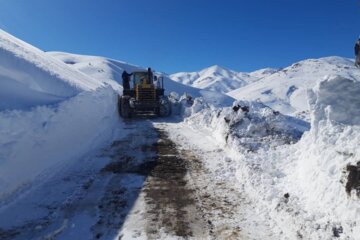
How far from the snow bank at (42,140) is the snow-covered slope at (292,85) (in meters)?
82.1

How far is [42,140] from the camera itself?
8836 millimetres

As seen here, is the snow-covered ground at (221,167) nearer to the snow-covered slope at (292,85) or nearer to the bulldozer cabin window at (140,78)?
the bulldozer cabin window at (140,78)

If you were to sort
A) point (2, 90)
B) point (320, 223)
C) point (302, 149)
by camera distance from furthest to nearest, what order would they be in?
point (2, 90)
point (302, 149)
point (320, 223)

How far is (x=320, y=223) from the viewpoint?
5.06m

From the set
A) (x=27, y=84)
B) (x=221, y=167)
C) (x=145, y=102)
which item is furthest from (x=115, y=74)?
(x=221, y=167)

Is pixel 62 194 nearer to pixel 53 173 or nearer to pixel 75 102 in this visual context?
pixel 53 173

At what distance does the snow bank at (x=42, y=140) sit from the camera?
7.10 meters

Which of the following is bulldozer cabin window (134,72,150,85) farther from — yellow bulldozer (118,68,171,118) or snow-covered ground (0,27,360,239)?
snow-covered ground (0,27,360,239)

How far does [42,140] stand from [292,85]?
13046 cm

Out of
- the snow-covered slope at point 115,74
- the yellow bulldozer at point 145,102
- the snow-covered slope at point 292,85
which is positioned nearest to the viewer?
the yellow bulldozer at point 145,102

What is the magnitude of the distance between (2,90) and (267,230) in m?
8.43

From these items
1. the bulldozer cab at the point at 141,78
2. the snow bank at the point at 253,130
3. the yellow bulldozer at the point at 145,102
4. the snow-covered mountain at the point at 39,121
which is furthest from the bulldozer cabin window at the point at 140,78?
the snow bank at the point at 253,130

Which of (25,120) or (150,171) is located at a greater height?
(25,120)

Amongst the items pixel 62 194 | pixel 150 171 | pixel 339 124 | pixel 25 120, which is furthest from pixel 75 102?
pixel 339 124
